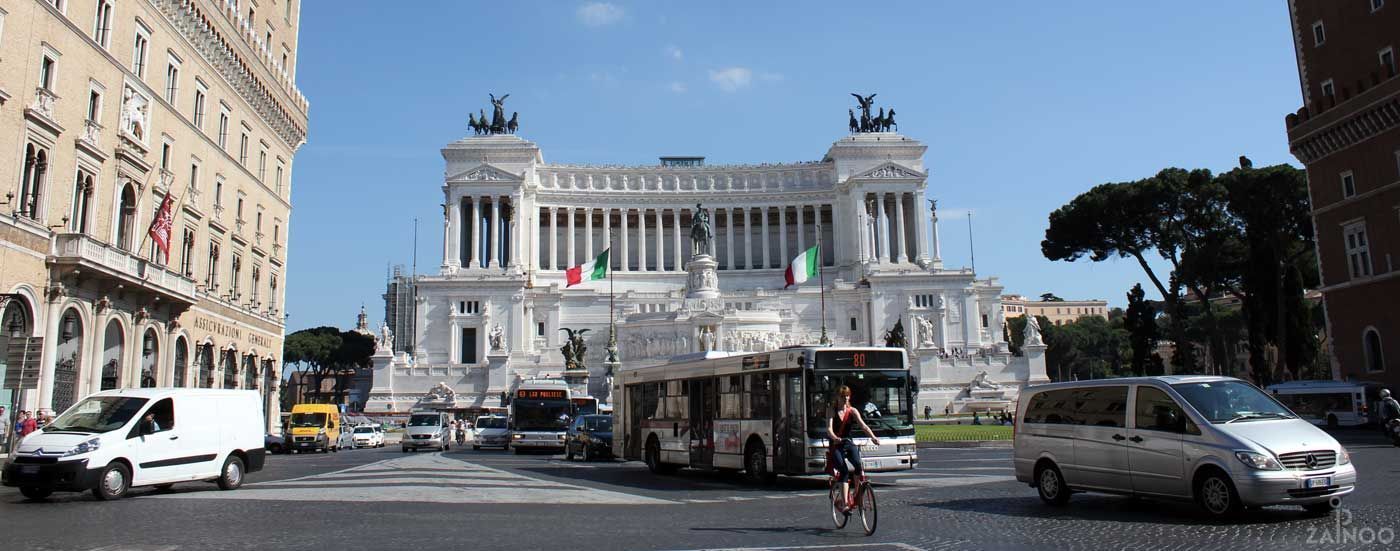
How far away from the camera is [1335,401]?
41406 millimetres

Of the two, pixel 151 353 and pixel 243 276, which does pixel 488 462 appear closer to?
pixel 151 353

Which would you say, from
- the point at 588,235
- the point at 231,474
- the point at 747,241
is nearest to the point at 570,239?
the point at 588,235

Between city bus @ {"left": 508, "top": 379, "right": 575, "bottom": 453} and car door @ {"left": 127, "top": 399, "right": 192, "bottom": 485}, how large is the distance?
59.7 feet

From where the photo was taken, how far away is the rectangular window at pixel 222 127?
3931 centimetres

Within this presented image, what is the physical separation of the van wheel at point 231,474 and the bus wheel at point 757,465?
10.0m

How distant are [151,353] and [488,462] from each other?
13.1m

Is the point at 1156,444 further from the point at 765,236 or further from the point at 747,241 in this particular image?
the point at 747,241

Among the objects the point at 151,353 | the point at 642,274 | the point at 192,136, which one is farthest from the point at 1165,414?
the point at 642,274

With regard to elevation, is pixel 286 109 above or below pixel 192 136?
above

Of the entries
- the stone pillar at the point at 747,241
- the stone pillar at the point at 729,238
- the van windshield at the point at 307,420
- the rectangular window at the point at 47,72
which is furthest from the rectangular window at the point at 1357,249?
the stone pillar at the point at 729,238

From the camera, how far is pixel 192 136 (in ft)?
119

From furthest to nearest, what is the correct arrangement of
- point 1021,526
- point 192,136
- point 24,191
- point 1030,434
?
point 192,136
point 24,191
point 1030,434
point 1021,526

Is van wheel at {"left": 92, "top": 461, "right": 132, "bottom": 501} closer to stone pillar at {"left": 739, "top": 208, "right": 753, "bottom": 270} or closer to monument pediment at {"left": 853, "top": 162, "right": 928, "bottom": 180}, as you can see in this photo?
monument pediment at {"left": 853, "top": 162, "right": 928, "bottom": 180}

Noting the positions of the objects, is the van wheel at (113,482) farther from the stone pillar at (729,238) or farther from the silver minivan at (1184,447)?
the stone pillar at (729,238)
